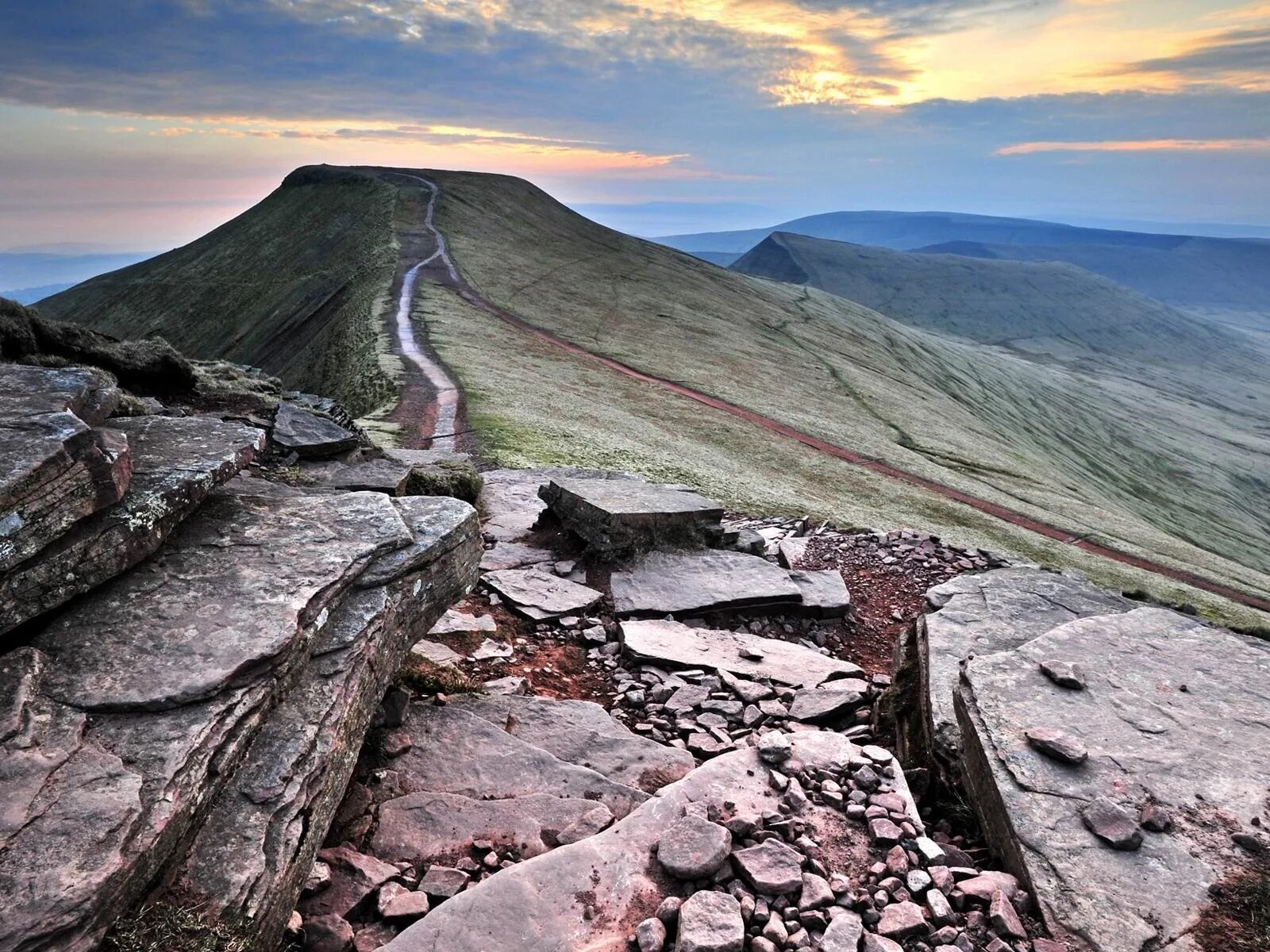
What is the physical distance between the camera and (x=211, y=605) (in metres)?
7.47

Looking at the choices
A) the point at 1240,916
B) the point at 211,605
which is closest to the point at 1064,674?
the point at 1240,916

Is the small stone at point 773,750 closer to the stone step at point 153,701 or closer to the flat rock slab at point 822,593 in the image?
the stone step at point 153,701

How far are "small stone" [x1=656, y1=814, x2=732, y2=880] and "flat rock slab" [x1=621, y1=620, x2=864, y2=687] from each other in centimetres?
503

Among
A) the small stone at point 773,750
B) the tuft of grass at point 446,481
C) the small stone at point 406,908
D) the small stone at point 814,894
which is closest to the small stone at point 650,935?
the small stone at point 814,894

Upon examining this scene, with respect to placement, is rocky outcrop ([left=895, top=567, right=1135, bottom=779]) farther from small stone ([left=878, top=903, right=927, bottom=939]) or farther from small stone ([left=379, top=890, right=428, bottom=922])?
small stone ([left=379, top=890, right=428, bottom=922])

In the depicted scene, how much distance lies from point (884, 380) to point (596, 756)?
99.4 meters

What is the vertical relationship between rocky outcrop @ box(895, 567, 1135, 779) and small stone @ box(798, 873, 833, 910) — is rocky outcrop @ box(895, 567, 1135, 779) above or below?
below

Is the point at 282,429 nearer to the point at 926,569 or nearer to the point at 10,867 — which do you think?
the point at 10,867

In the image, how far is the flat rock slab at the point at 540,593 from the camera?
13.7m

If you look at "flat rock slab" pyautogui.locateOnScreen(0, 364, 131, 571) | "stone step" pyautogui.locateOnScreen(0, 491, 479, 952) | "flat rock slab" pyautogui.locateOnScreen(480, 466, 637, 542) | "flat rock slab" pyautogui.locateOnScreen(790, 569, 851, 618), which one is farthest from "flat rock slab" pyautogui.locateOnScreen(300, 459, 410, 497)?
"flat rock slab" pyautogui.locateOnScreen(790, 569, 851, 618)

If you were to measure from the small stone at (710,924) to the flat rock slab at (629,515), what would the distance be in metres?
9.86

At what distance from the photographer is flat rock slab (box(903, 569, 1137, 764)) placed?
986 cm

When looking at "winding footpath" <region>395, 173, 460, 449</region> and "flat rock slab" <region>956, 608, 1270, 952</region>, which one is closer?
"flat rock slab" <region>956, 608, 1270, 952</region>

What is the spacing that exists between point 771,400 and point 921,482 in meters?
19.1
